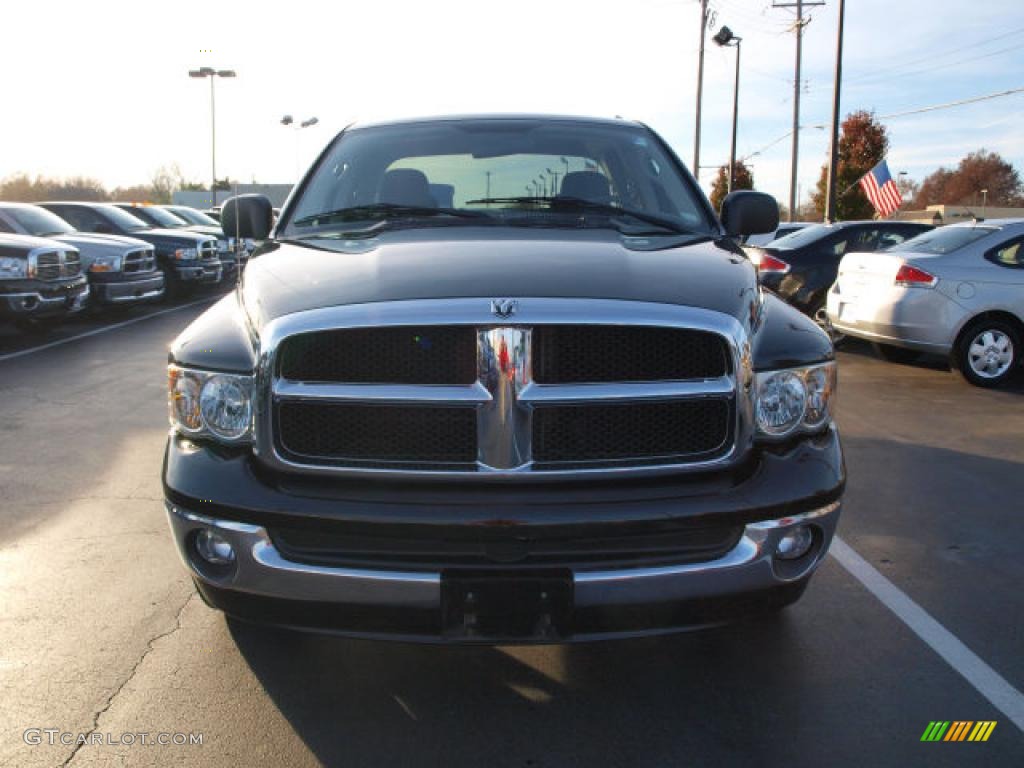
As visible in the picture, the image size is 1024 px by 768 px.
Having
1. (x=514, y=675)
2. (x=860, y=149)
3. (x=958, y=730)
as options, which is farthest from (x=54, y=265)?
(x=860, y=149)

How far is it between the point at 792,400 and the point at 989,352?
734 centimetres

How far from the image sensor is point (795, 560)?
9.34 feet

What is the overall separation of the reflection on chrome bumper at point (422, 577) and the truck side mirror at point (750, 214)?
6.29ft

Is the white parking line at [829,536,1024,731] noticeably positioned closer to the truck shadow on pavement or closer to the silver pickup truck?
the truck shadow on pavement

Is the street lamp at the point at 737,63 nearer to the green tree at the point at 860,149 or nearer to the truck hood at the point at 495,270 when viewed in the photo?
the green tree at the point at 860,149

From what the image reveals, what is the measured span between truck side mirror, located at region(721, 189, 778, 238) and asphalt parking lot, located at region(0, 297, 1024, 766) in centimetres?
154

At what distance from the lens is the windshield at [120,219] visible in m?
17.7

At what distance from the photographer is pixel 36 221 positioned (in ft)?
45.5

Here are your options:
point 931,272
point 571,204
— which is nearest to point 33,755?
point 571,204

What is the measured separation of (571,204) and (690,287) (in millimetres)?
1230

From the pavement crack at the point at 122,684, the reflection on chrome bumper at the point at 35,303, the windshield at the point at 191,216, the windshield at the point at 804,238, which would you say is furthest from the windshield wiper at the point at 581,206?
the windshield at the point at 191,216

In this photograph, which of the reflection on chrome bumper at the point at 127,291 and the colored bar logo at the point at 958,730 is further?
the reflection on chrome bumper at the point at 127,291

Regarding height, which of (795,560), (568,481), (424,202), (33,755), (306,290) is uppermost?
(424,202)

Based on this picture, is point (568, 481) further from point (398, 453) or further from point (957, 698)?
point (957, 698)
